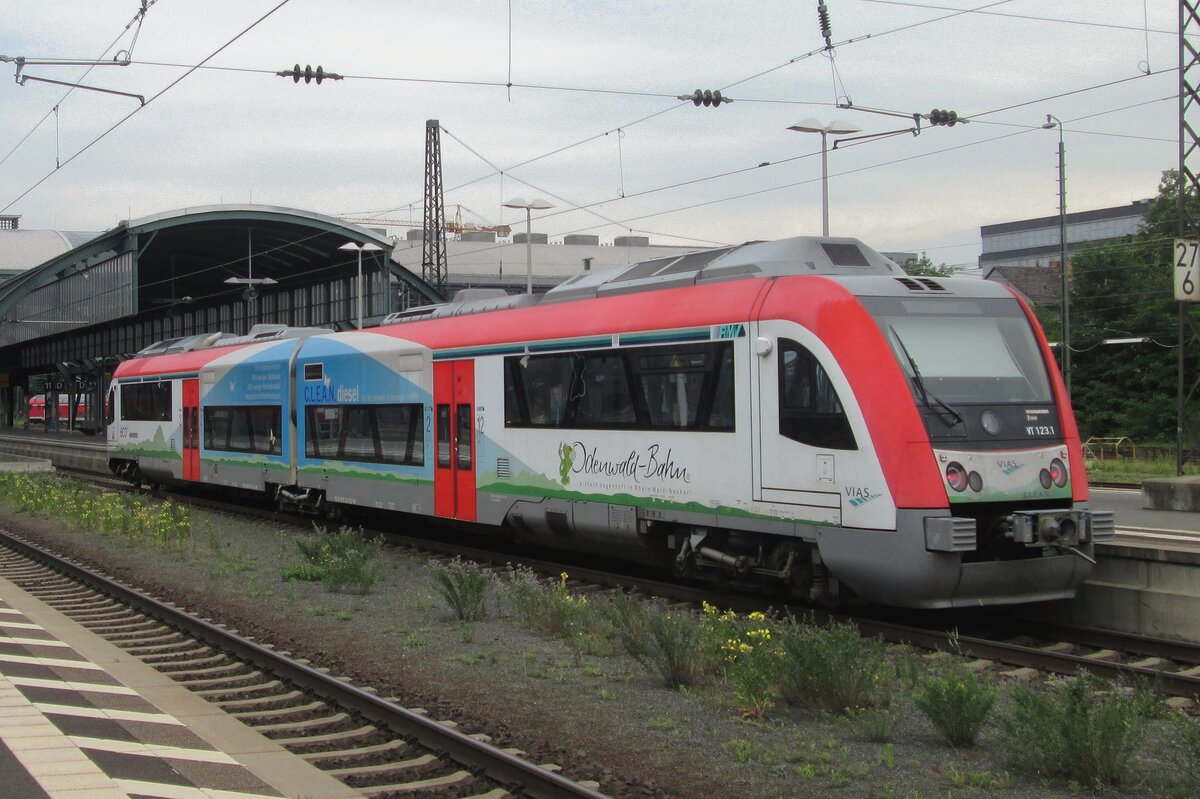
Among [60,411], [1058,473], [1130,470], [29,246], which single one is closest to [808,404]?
[1058,473]

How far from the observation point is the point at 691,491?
38.9ft

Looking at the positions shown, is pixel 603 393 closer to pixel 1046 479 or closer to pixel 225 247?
pixel 1046 479

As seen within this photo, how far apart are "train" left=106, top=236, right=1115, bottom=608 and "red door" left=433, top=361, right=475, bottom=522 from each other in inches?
1.3

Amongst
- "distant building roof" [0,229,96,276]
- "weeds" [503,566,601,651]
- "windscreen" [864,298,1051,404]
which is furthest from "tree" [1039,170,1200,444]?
"distant building roof" [0,229,96,276]

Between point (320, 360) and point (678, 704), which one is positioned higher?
point (320, 360)

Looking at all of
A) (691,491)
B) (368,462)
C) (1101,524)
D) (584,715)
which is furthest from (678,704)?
(368,462)

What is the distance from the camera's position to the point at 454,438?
52.5 ft

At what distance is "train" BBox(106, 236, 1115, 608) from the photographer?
9.92 m

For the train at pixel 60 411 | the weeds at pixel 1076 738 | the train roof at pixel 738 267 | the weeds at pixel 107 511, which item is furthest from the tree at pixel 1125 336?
the train at pixel 60 411

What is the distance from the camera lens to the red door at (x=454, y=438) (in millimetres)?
15742

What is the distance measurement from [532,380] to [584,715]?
6.99 m

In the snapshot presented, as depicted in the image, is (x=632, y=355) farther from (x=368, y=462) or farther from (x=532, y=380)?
(x=368, y=462)

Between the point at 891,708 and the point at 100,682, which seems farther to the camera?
the point at 100,682

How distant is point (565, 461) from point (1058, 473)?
5.51 meters
